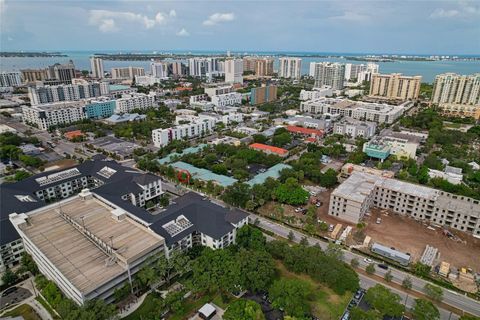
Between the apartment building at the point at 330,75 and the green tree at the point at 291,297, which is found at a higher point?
the apartment building at the point at 330,75

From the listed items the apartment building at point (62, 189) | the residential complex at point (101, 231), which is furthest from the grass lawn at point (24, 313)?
the apartment building at point (62, 189)

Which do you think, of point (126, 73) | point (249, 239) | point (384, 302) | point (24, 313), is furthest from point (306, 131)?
point (126, 73)

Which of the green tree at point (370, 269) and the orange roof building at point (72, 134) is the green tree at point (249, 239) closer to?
the green tree at point (370, 269)

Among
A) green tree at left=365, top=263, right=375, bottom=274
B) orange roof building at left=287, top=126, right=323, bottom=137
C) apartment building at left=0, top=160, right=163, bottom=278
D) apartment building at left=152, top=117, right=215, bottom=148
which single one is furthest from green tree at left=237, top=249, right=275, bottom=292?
orange roof building at left=287, top=126, right=323, bottom=137

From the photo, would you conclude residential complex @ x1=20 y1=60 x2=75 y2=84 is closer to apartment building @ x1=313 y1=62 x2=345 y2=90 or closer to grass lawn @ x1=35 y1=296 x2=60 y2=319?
apartment building @ x1=313 y1=62 x2=345 y2=90

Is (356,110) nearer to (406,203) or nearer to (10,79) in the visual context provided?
(406,203)

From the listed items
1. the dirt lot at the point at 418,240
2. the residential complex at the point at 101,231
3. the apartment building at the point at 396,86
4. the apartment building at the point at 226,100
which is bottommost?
the dirt lot at the point at 418,240
